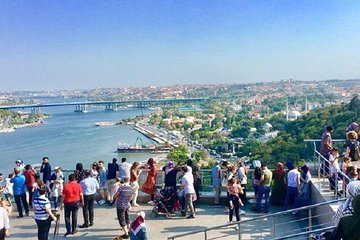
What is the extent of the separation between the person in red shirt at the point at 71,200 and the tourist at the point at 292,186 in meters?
3.94

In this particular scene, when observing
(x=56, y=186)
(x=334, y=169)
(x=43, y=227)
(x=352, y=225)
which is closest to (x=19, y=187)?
(x=56, y=186)

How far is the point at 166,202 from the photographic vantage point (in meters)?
8.63

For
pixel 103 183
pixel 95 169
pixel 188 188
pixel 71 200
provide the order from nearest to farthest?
1. pixel 71 200
2. pixel 188 188
3. pixel 95 169
4. pixel 103 183

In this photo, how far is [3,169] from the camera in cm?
5762

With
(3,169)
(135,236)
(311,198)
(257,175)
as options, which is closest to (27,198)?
(135,236)

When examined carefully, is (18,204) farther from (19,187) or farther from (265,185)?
(265,185)

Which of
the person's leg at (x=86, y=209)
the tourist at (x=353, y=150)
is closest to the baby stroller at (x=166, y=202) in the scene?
the person's leg at (x=86, y=209)

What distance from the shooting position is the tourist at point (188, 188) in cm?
826

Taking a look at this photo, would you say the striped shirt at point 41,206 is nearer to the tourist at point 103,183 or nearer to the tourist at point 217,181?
the tourist at point 103,183

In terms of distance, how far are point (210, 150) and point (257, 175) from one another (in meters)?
77.8

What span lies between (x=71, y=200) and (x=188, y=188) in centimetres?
219

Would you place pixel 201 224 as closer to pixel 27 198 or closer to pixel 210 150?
pixel 27 198

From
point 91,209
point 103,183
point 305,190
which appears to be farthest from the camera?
point 103,183

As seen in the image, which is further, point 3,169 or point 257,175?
point 3,169
